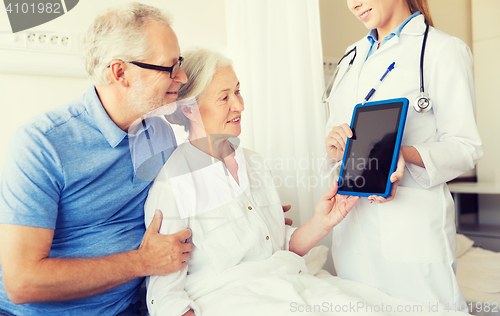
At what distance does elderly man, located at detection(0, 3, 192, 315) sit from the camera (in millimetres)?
810

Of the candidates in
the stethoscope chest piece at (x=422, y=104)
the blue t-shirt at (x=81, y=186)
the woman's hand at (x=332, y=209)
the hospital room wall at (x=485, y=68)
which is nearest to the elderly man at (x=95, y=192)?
the blue t-shirt at (x=81, y=186)

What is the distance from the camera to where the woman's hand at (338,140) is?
1002 millimetres

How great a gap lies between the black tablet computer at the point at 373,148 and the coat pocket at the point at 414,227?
12 centimetres

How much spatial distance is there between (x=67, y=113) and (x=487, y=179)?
10.9 feet

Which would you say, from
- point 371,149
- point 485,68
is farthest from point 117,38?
point 485,68

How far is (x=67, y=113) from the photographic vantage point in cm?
96

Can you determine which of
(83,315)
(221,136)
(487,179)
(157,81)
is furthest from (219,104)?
(487,179)

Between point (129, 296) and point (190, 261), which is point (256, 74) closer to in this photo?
point (190, 261)

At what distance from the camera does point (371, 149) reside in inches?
37.1

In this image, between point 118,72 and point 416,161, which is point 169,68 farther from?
point 416,161

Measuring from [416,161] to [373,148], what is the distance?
0.36ft

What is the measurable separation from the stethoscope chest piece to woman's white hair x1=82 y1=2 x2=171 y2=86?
2.26 ft

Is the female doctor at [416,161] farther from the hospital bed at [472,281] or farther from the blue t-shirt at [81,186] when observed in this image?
the blue t-shirt at [81,186]

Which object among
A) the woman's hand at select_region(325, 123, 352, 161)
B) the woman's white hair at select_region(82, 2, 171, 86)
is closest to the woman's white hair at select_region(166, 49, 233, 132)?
the woman's white hair at select_region(82, 2, 171, 86)
